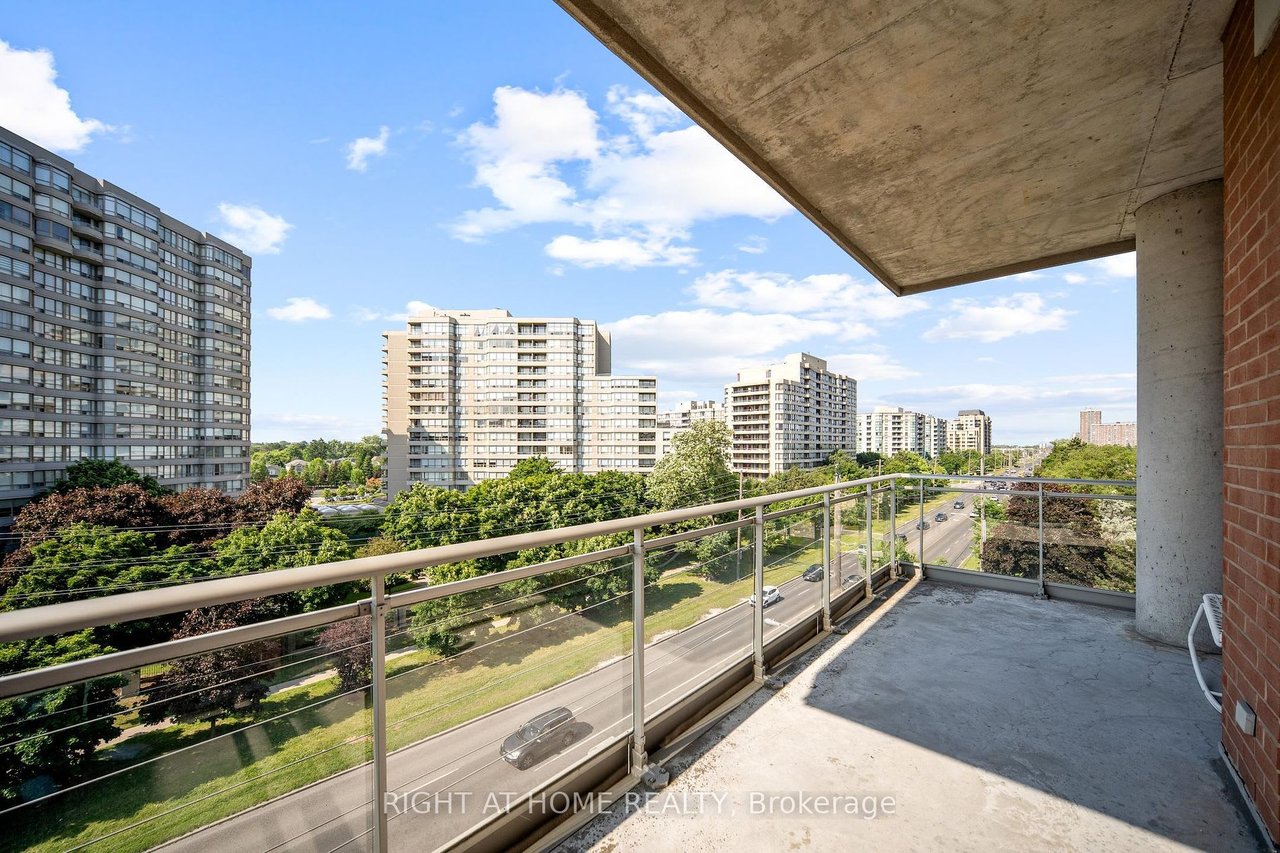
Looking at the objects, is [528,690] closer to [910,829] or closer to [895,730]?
[910,829]

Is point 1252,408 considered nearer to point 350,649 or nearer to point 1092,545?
point 350,649

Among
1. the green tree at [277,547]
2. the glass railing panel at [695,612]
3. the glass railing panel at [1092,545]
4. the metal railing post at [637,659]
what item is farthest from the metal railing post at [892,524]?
the green tree at [277,547]

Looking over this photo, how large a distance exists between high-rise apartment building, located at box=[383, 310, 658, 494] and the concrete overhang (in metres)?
45.5

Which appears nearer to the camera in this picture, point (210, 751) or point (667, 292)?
point (210, 751)

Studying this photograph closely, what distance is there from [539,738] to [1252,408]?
2.74m

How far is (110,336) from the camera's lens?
33594 millimetres

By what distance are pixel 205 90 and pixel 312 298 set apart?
6394 centimetres

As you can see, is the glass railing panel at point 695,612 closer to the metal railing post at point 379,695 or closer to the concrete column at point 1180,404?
the metal railing post at point 379,695

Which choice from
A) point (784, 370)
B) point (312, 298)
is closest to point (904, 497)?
point (784, 370)

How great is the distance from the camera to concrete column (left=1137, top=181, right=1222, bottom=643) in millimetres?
3154

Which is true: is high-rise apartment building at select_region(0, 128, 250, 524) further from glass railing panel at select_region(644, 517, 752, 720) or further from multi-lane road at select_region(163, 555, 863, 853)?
glass railing panel at select_region(644, 517, 752, 720)

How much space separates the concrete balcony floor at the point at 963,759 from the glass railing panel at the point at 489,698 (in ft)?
1.03

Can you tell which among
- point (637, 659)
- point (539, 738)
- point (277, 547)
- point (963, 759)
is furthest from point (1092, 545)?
point (277, 547)

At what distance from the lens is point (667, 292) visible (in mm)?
70688
